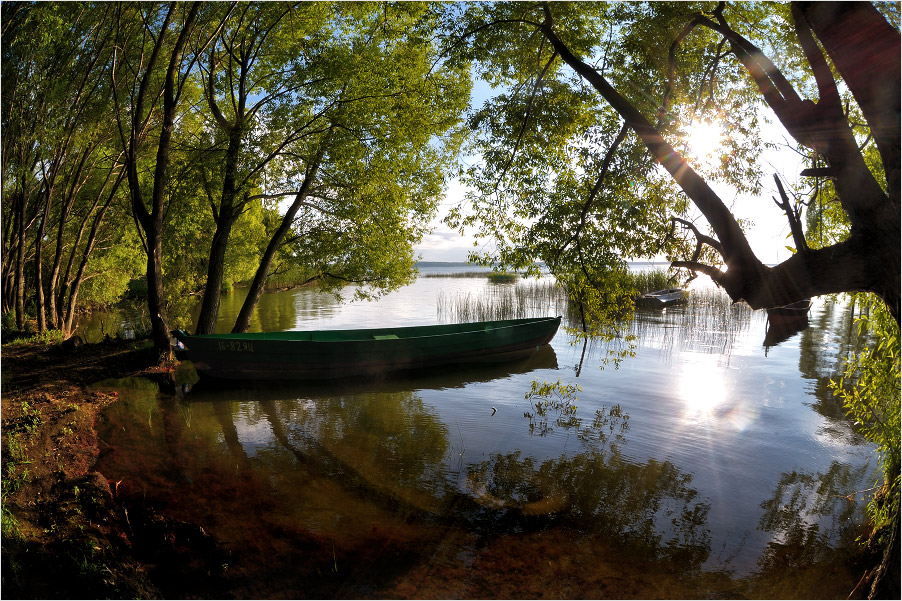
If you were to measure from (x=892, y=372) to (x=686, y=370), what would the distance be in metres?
10.7

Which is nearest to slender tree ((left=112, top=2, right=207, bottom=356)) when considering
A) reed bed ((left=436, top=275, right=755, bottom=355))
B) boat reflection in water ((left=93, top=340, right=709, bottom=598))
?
boat reflection in water ((left=93, top=340, right=709, bottom=598))

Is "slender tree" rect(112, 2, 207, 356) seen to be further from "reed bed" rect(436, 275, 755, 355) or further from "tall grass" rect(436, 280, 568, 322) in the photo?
"tall grass" rect(436, 280, 568, 322)

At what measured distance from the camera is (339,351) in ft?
42.2

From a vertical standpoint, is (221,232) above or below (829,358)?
above

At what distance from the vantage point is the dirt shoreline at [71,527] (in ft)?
12.9

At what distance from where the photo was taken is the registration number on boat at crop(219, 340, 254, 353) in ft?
39.5

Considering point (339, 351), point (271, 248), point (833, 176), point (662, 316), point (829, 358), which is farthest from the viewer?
point (662, 316)

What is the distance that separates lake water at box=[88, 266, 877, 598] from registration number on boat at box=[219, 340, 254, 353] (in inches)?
38.1

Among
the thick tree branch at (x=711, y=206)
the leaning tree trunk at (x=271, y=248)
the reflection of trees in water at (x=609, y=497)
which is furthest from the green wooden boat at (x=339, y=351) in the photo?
the thick tree branch at (x=711, y=206)

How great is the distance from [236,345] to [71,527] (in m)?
7.54

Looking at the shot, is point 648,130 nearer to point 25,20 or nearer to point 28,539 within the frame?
point 28,539

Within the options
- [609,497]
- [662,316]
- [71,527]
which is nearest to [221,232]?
[71,527]

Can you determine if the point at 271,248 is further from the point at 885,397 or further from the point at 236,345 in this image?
the point at 885,397

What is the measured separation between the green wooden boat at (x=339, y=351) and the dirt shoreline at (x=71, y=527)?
3601mm
